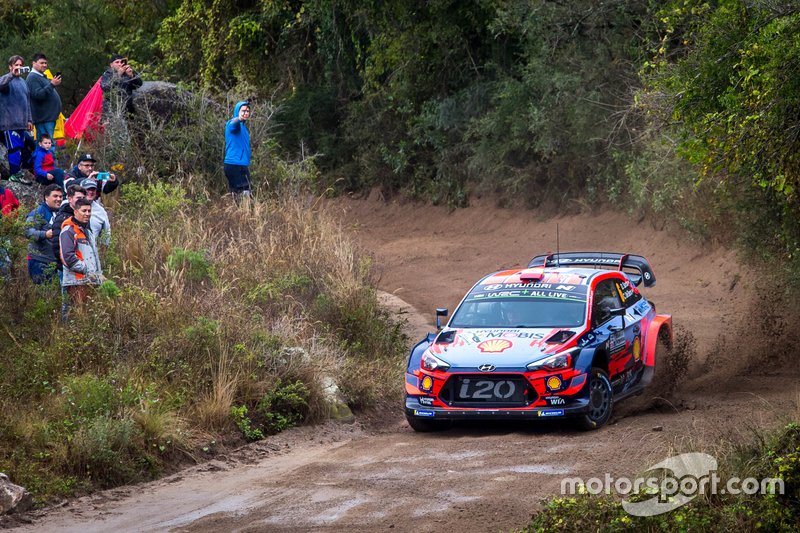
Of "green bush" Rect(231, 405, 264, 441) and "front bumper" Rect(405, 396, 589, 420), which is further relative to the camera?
"green bush" Rect(231, 405, 264, 441)

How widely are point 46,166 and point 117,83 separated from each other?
3476 millimetres

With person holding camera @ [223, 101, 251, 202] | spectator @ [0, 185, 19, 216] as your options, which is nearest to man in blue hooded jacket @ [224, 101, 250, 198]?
person holding camera @ [223, 101, 251, 202]

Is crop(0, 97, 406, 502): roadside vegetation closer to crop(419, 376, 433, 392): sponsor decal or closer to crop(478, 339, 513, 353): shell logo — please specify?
crop(419, 376, 433, 392): sponsor decal

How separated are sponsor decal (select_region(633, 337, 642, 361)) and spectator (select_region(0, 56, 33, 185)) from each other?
29.5 ft

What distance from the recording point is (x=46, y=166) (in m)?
16.2

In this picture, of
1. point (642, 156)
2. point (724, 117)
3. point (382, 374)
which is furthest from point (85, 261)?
point (642, 156)

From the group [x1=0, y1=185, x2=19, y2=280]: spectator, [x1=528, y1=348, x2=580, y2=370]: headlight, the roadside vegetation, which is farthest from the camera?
[x1=0, y1=185, x2=19, y2=280]: spectator

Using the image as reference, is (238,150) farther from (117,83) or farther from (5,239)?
(5,239)

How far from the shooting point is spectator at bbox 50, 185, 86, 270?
1282cm

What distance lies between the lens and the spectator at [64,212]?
505 inches

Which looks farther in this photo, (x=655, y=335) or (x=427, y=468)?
(x=655, y=335)

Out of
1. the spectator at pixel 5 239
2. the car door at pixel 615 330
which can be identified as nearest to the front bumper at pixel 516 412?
the car door at pixel 615 330

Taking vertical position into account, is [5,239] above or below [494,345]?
above

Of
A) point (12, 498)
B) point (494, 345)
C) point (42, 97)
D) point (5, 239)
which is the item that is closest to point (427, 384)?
point (494, 345)
